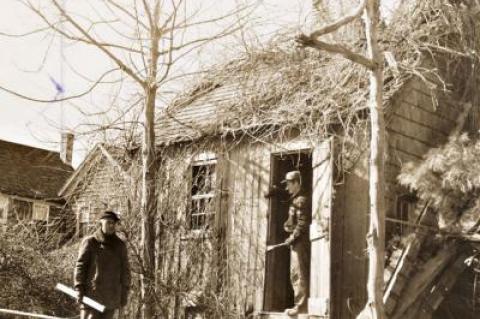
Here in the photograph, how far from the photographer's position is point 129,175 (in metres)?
12.5

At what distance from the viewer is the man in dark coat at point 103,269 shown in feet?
27.6

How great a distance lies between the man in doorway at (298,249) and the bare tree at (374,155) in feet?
7.08

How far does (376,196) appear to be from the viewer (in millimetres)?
8094

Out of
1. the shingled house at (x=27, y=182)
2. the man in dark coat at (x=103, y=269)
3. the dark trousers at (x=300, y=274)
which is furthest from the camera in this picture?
the shingled house at (x=27, y=182)

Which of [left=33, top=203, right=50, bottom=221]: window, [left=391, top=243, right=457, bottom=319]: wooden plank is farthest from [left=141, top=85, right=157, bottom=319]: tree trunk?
[left=33, top=203, right=50, bottom=221]: window

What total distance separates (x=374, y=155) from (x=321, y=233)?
7.25 feet

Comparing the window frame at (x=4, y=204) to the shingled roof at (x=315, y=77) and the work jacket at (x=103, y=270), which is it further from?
the work jacket at (x=103, y=270)

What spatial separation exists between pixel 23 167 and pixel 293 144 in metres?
22.7

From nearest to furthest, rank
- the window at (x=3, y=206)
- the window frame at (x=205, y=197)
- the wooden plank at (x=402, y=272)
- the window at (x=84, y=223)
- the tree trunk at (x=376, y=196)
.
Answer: the tree trunk at (x=376, y=196)
the wooden plank at (x=402, y=272)
the window frame at (x=205, y=197)
the window at (x=84, y=223)
the window at (x=3, y=206)

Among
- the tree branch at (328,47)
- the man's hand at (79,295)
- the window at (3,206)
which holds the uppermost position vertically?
the tree branch at (328,47)

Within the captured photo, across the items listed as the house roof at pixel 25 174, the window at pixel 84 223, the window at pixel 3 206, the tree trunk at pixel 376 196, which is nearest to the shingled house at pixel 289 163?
the tree trunk at pixel 376 196

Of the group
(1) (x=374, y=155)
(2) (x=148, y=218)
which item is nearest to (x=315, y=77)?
(1) (x=374, y=155)

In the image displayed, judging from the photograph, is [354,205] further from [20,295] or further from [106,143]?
[20,295]

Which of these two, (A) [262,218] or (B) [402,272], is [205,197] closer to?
(A) [262,218]
